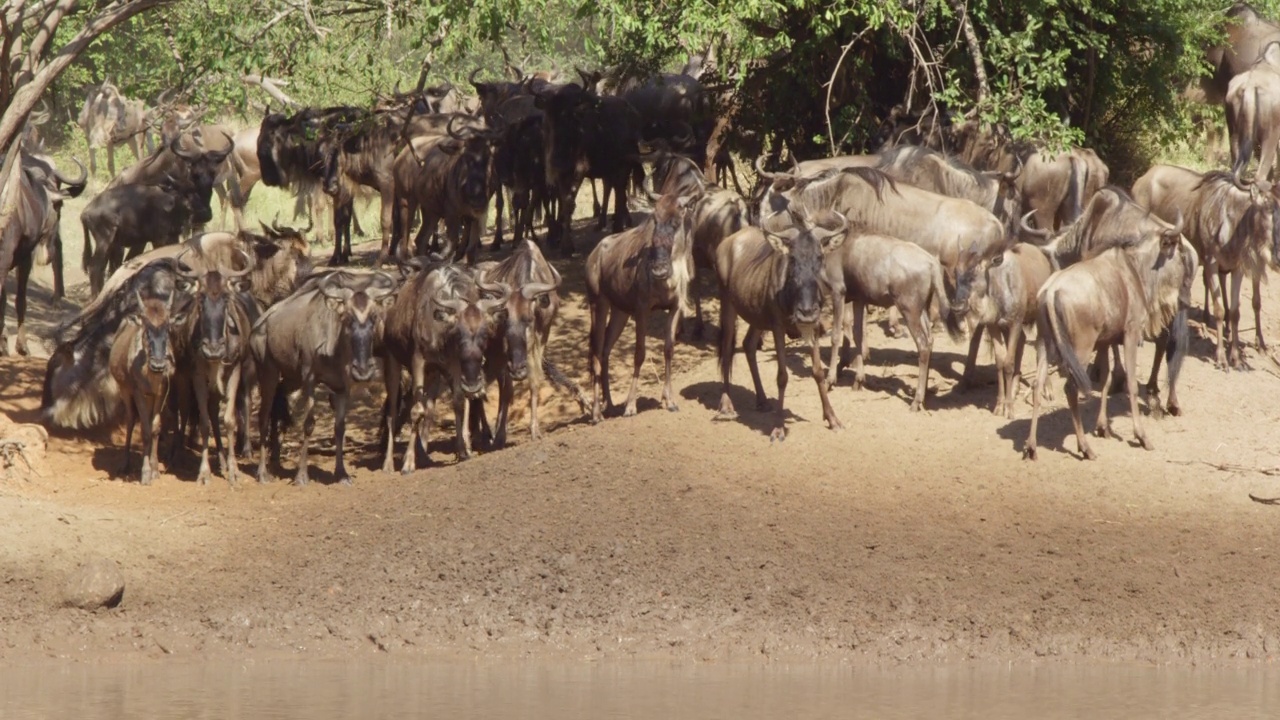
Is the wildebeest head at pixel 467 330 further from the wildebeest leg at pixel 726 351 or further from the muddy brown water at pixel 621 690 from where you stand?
the muddy brown water at pixel 621 690

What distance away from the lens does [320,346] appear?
14539 mm

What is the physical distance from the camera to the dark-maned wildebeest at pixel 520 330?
14500mm

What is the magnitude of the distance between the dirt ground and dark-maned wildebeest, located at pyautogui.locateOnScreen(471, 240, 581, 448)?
2.49 ft

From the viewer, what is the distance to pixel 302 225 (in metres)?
27.7

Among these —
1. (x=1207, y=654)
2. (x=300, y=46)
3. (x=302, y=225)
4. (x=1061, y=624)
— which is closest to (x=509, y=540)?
(x=1061, y=624)

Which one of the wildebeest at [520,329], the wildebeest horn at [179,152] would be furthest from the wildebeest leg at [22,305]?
the wildebeest at [520,329]

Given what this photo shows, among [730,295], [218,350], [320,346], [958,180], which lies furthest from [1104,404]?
[218,350]

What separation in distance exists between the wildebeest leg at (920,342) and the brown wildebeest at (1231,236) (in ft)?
8.80

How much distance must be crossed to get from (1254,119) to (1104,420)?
5997 mm

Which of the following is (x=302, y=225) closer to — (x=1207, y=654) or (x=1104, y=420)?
(x=1104, y=420)

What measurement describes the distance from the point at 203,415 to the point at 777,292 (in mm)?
4741

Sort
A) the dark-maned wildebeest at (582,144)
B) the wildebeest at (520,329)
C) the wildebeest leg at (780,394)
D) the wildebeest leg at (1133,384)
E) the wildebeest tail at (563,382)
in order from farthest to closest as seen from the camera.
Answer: the dark-maned wildebeest at (582,144) < the wildebeest tail at (563,382) < the wildebeest at (520,329) < the wildebeest leg at (780,394) < the wildebeest leg at (1133,384)

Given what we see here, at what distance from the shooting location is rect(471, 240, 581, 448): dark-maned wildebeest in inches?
571

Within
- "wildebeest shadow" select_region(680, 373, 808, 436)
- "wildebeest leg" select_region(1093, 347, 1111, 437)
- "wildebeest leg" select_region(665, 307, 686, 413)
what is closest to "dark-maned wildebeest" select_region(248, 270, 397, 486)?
"wildebeest leg" select_region(665, 307, 686, 413)
